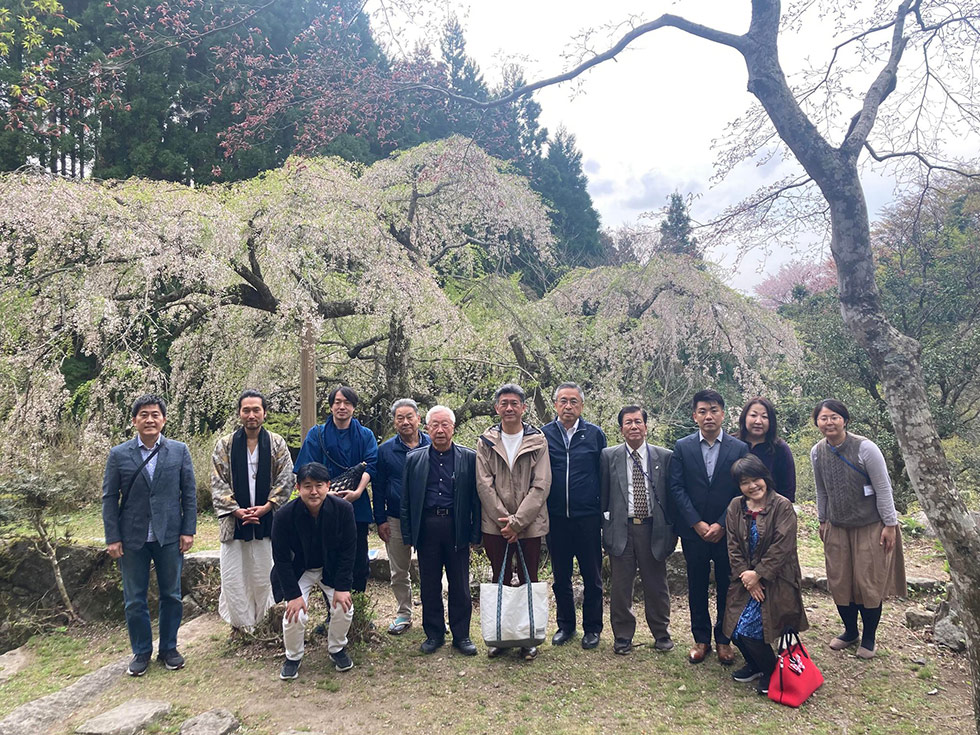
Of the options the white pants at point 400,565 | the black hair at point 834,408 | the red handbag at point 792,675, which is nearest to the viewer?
the red handbag at point 792,675

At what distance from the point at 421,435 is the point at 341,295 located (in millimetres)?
3450

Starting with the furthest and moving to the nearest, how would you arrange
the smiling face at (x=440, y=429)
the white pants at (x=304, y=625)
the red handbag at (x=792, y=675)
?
1. the smiling face at (x=440, y=429)
2. the white pants at (x=304, y=625)
3. the red handbag at (x=792, y=675)

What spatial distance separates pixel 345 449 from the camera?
397 cm

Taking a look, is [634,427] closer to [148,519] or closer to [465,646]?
[465,646]

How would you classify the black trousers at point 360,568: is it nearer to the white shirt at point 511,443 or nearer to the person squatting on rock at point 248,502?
the person squatting on rock at point 248,502

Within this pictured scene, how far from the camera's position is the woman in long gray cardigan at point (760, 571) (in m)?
3.16

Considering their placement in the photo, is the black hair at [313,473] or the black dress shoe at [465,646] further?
the black dress shoe at [465,646]

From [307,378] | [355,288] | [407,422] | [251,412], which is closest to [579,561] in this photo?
[407,422]

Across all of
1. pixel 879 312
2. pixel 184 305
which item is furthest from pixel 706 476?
pixel 184 305

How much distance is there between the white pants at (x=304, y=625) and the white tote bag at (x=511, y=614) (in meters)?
0.79

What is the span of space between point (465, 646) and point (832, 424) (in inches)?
97.9

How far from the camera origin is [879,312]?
321 cm

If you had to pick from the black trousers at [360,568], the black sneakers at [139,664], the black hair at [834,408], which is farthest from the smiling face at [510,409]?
the black sneakers at [139,664]

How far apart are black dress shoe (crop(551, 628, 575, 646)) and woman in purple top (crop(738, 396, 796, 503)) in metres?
1.52
